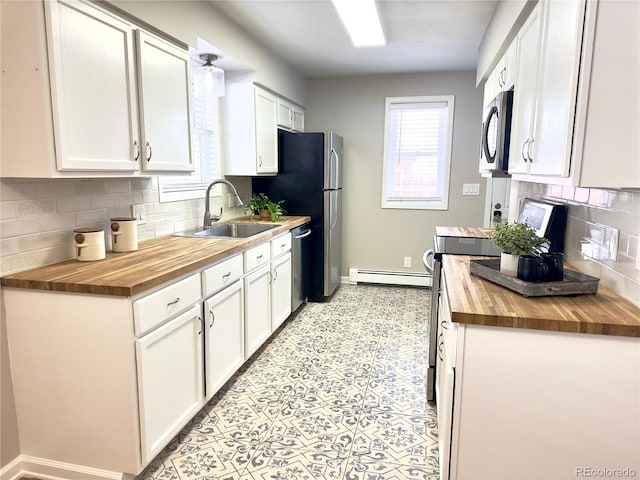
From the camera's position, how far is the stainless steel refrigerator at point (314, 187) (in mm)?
3953

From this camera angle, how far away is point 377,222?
4.84 metres

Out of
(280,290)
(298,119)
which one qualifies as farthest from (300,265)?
(298,119)

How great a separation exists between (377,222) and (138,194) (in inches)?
115

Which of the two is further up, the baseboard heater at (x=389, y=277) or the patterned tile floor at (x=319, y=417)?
the baseboard heater at (x=389, y=277)

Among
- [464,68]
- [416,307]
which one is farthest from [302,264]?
[464,68]

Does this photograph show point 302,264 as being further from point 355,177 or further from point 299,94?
point 299,94

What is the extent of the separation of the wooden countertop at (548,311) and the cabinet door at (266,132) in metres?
2.41

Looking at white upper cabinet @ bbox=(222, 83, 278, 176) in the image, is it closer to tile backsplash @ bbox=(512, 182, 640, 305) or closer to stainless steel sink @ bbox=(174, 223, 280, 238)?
stainless steel sink @ bbox=(174, 223, 280, 238)

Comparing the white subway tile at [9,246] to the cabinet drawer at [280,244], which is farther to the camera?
the cabinet drawer at [280,244]

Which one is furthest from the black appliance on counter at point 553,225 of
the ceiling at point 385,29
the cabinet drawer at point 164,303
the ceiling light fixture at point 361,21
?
the cabinet drawer at point 164,303

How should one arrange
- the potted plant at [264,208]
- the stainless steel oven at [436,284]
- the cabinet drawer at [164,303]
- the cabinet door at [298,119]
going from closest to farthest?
the cabinet drawer at [164,303]
the stainless steel oven at [436,284]
the potted plant at [264,208]
the cabinet door at [298,119]

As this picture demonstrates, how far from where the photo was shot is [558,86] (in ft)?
4.82

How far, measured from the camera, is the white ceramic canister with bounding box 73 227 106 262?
1.92m

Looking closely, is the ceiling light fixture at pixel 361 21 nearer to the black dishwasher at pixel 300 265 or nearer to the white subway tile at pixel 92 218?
the black dishwasher at pixel 300 265
